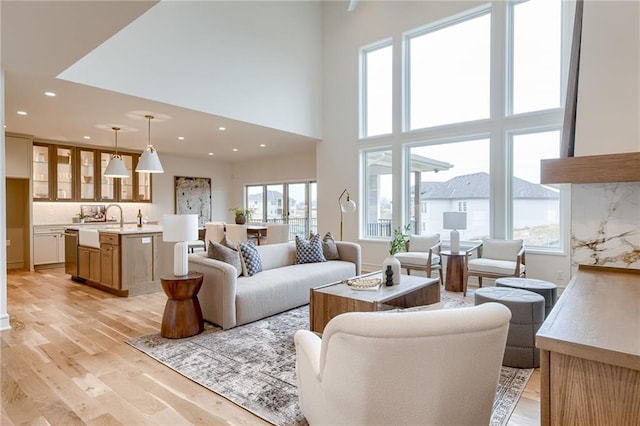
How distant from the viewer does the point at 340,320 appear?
1.31 meters

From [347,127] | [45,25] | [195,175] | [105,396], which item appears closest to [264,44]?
[347,127]

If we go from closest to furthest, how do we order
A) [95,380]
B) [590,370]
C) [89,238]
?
[590,370] → [95,380] → [89,238]

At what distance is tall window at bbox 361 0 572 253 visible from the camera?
5.07 metres

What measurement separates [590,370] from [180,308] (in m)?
3.16

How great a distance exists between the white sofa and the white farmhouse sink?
2.29 m

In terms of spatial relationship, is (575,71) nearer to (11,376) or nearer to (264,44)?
(11,376)

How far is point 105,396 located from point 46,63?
3.18 metres

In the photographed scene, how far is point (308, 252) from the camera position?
16.0ft

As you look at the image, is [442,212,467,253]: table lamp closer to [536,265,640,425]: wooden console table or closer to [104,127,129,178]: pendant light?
[536,265,640,425]: wooden console table

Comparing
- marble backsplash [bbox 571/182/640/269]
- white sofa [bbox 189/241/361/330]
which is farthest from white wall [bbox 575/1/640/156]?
white sofa [bbox 189/241/361/330]

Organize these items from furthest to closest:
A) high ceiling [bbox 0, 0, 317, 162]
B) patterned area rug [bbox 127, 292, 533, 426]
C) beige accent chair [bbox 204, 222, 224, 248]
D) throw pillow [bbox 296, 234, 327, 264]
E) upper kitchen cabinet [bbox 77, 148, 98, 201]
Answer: upper kitchen cabinet [bbox 77, 148, 98, 201]
beige accent chair [bbox 204, 222, 224, 248]
throw pillow [bbox 296, 234, 327, 264]
high ceiling [bbox 0, 0, 317, 162]
patterned area rug [bbox 127, 292, 533, 426]

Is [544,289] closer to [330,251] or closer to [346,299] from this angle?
[346,299]

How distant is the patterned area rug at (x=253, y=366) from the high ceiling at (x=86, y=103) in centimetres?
267

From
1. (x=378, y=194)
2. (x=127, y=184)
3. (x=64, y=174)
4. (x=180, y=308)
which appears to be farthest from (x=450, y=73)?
(x=64, y=174)
